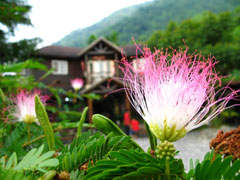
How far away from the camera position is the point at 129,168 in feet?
1.09

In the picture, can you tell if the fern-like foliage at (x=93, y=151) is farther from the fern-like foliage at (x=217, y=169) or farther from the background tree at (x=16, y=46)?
the background tree at (x=16, y=46)

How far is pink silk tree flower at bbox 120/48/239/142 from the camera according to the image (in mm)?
436

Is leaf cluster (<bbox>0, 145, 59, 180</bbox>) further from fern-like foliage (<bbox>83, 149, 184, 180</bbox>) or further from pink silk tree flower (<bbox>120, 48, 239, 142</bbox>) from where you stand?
pink silk tree flower (<bbox>120, 48, 239, 142</bbox>)

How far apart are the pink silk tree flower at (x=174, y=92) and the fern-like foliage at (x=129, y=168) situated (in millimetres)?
67

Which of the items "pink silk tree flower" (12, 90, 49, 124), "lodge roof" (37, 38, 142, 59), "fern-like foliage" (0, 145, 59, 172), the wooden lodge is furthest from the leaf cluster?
"lodge roof" (37, 38, 142, 59)

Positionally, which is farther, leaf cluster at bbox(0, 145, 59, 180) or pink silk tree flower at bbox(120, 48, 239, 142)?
pink silk tree flower at bbox(120, 48, 239, 142)

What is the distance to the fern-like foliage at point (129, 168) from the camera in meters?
0.32

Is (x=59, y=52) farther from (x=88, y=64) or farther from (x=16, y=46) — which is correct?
(x=16, y=46)

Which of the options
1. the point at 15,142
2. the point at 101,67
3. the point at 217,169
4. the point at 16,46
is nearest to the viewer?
the point at 217,169

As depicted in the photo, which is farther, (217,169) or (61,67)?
(61,67)

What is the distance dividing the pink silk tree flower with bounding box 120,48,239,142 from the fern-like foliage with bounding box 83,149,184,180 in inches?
2.6

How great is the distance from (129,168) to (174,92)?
0.73ft

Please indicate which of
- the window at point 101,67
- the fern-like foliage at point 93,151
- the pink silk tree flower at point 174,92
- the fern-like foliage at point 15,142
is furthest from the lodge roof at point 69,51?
the fern-like foliage at point 93,151

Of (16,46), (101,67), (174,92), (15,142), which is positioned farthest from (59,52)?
(174,92)
